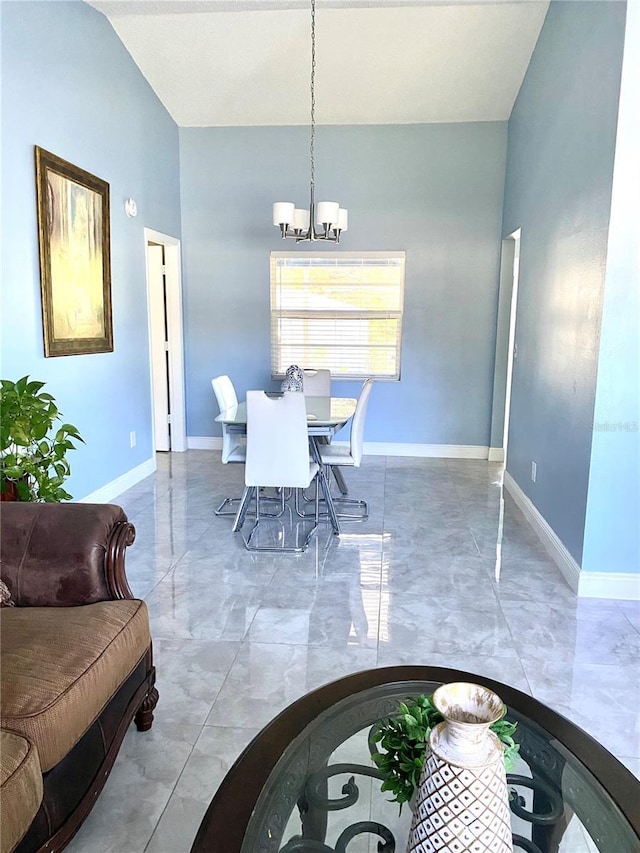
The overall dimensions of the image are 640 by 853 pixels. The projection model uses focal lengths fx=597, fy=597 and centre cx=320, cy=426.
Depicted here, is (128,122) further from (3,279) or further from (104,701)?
(104,701)

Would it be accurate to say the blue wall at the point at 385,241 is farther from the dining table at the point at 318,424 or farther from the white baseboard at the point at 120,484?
the dining table at the point at 318,424

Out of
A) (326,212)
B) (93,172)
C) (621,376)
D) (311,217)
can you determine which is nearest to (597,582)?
(621,376)

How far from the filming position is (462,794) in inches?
33.6

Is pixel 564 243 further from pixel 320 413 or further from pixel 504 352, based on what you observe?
pixel 504 352

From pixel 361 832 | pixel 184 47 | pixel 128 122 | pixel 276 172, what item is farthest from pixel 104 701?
pixel 276 172

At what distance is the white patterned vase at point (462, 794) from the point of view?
85 centimetres

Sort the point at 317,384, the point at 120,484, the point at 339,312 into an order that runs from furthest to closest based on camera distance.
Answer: the point at 339,312
the point at 317,384
the point at 120,484

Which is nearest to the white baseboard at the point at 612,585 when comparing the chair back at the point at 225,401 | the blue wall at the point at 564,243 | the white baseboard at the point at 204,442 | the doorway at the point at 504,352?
the blue wall at the point at 564,243

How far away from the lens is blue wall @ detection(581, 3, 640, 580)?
2592mm

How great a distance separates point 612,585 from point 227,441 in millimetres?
2287

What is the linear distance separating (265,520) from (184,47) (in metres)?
3.62

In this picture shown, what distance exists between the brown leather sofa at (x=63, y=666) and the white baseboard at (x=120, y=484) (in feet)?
7.22

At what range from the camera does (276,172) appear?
559 centimetres

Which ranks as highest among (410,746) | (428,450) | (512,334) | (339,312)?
(339,312)
